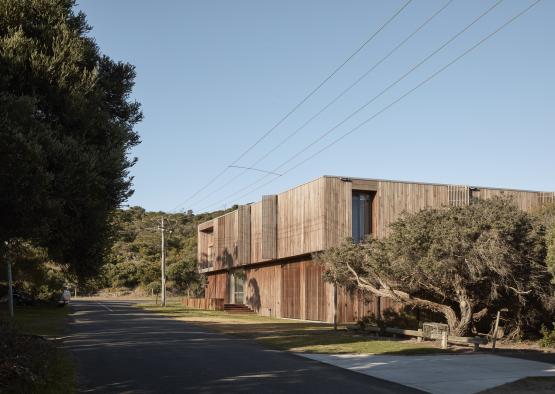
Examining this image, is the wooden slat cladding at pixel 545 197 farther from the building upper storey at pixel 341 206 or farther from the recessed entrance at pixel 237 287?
the recessed entrance at pixel 237 287

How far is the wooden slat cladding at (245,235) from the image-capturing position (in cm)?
4469

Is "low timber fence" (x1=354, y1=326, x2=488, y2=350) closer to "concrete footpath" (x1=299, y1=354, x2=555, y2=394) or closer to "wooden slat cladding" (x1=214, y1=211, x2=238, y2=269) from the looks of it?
"concrete footpath" (x1=299, y1=354, x2=555, y2=394)

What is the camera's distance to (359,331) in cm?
2570

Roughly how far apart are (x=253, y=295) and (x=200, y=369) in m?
31.9

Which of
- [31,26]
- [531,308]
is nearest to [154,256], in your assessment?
[531,308]

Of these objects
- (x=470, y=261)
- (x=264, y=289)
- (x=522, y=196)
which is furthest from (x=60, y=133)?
(x=264, y=289)

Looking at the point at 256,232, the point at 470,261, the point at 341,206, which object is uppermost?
the point at 341,206

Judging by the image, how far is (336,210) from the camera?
32.9 m

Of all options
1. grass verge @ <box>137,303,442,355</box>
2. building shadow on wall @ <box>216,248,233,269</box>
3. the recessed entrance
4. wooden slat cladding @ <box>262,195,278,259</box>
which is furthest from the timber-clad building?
building shadow on wall @ <box>216,248,233,269</box>

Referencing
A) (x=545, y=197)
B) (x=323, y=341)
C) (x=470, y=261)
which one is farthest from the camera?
(x=545, y=197)

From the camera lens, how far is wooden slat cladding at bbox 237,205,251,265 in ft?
147

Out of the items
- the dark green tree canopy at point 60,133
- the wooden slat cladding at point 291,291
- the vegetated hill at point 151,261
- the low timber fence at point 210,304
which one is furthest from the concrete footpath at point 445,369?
the vegetated hill at point 151,261

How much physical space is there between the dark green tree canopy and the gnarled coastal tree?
34.8ft

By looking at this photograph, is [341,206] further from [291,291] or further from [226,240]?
[226,240]
